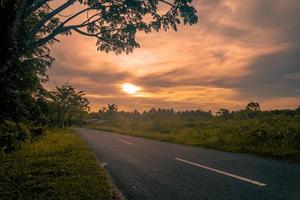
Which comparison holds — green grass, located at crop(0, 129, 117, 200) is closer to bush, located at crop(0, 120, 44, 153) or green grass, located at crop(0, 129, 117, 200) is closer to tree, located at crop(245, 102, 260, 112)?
bush, located at crop(0, 120, 44, 153)

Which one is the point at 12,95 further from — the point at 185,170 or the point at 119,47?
the point at 185,170

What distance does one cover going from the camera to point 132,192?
5863 mm

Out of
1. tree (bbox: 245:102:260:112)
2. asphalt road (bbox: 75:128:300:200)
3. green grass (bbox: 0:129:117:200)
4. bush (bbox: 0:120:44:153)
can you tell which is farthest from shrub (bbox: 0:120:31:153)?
tree (bbox: 245:102:260:112)

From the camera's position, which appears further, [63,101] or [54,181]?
[63,101]

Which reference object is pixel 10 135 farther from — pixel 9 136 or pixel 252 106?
pixel 252 106

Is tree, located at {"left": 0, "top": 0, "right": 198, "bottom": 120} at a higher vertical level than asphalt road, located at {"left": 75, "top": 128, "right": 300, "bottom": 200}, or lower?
higher

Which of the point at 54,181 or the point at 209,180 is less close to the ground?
the point at 209,180

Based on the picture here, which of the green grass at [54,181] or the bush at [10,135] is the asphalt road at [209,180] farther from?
the bush at [10,135]

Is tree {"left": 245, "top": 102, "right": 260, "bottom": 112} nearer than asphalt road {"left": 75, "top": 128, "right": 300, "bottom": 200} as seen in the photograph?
No

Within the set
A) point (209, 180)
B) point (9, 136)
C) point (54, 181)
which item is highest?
point (9, 136)

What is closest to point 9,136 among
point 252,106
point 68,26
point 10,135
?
point 10,135

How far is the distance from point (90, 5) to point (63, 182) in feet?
18.5

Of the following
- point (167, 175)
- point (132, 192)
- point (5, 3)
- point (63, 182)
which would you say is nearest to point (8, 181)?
point (63, 182)

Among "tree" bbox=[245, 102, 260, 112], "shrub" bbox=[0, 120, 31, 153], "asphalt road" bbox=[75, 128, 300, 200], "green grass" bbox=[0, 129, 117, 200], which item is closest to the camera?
"asphalt road" bbox=[75, 128, 300, 200]
